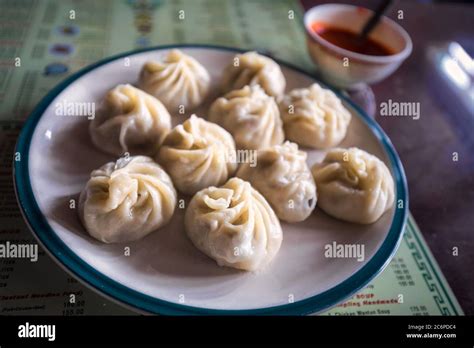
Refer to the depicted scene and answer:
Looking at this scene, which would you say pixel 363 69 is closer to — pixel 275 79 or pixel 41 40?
pixel 275 79

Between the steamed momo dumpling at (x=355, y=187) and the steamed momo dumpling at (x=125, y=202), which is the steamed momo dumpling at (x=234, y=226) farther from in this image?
the steamed momo dumpling at (x=355, y=187)

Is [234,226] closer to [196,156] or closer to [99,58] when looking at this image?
[196,156]

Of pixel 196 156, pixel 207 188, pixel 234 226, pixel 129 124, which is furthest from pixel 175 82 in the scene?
pixel 234 226

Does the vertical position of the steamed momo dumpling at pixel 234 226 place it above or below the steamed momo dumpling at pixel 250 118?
below

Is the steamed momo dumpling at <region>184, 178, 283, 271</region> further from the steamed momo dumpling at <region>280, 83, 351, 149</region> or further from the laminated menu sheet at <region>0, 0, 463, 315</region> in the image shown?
the steamed momo dumpling at <region>280, 83, 351, 149</region>

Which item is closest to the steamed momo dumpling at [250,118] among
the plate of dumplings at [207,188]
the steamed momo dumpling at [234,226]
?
the plate of dumplings at [207,188]
